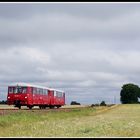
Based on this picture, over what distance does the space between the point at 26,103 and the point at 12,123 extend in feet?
83.1

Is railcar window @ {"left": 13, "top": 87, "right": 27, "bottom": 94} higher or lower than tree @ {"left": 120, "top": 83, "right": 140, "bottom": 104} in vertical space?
lower

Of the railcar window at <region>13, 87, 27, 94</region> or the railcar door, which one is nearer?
the railcar door

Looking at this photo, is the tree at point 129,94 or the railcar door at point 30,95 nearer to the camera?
the railcar door at point 30,95

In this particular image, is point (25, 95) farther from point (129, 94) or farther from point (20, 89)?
point (129, 94)

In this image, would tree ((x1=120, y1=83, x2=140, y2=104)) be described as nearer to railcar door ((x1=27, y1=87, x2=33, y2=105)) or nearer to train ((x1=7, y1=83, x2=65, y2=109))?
train ((x1=7, y1=83, x2=65, y2=109))

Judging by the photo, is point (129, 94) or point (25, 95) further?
point (129, 94)

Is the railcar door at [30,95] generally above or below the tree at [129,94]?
below

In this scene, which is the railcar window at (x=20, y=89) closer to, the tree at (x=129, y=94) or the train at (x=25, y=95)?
the train at (x=25, y=95)

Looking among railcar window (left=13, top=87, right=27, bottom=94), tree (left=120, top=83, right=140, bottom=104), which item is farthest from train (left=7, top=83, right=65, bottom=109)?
tree (left=120, top=83, right=140, bottom=104)

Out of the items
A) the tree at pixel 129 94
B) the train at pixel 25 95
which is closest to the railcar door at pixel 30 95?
the train at pixel 25 95

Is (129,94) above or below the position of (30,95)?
above

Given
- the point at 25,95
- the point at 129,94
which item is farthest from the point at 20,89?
the point at 129,94

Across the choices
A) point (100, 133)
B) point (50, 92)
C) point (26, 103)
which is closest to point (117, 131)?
point (100, 133)

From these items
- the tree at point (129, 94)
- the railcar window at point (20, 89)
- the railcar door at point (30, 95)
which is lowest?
the railcar door at point (30, 95)
